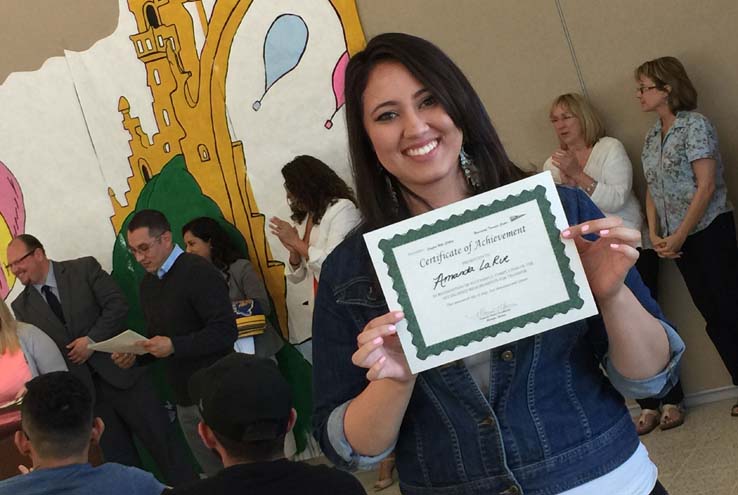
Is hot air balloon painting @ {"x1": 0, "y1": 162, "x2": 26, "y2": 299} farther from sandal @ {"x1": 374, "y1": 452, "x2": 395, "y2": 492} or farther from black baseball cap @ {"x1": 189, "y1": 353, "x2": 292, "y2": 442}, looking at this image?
black baseball cap @ {"x1": 189, "y1": 353, "x2": 292, "y2": 442}

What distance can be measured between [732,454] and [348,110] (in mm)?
3232

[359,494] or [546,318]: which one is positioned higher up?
[546,318]

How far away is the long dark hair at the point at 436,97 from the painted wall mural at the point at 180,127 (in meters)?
4.29

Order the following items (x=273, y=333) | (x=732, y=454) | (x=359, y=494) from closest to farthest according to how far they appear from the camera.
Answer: (x=359, y=494) < (x=732, y=454) < (x=273, y=333)

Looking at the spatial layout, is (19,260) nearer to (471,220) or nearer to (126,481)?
(126,481)

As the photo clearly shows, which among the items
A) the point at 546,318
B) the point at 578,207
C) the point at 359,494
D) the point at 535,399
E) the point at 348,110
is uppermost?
the point at 348,110

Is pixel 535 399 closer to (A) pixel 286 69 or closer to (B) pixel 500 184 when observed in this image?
(B) pixel 500 184

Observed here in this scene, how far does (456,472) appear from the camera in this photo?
148 cm

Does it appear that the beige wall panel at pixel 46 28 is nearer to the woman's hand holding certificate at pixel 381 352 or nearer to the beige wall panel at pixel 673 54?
the beige wall panel at pixel 673 54

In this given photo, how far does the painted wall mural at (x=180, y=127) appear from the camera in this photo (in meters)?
5.96

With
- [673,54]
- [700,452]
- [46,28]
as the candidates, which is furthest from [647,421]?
[46,28]

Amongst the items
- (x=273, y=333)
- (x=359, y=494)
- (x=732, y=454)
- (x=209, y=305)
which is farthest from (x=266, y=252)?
(x=359, y=494)

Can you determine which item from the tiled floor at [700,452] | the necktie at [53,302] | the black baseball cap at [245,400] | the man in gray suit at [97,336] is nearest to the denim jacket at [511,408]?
the black baseball cap at [245,400]

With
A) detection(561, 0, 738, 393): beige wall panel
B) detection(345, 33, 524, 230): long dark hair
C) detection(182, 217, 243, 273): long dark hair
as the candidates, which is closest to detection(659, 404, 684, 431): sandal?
detection(561, 0, 738, 393): beige wall panel
